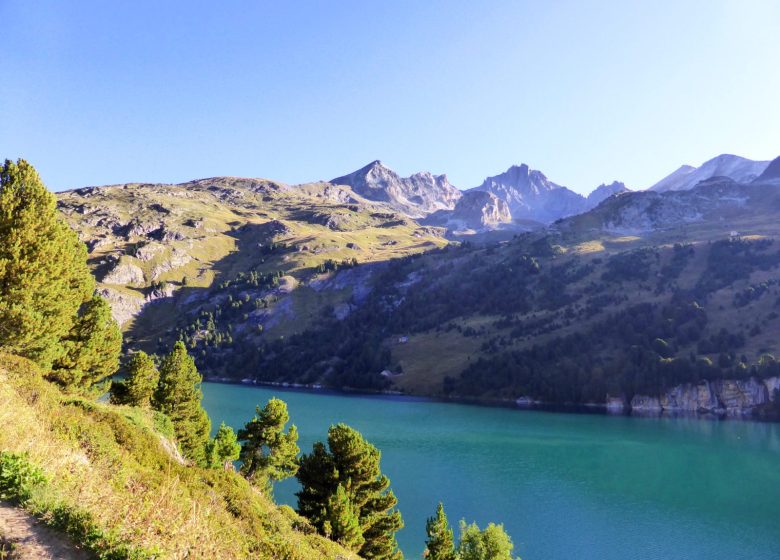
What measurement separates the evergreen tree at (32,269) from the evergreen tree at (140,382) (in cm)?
998

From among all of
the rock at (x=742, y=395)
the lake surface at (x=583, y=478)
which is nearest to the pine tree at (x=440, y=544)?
the lake surface at (x=583, y=478)

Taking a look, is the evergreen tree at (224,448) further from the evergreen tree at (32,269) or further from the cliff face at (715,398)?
the cliff face at (715,398)

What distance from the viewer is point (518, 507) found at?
57.0 m

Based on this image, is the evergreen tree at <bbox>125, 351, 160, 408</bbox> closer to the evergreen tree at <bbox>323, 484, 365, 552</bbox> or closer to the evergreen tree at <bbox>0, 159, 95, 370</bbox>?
the evergreen tree at <bbox>0, 159, 95, 370</bbox>

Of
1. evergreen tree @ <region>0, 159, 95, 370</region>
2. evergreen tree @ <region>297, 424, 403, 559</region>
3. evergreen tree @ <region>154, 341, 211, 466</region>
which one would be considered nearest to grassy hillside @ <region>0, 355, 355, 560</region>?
evergreen tree @ <region>0, 159, 95, 370</region>

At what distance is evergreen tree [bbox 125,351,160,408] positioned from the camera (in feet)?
136

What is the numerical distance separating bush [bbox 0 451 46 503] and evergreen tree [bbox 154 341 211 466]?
1308 inches

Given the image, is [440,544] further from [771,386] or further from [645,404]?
[771,386]

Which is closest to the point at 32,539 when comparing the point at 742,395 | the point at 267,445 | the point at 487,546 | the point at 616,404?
the point at 487,546

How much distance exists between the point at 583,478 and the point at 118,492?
243 feet

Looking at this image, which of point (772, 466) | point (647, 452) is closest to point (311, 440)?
point (647, 452)

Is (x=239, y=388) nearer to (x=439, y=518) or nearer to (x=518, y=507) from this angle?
(x=518, y=507)

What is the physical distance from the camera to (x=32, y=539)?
30.6ft

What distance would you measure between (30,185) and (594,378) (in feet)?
518
